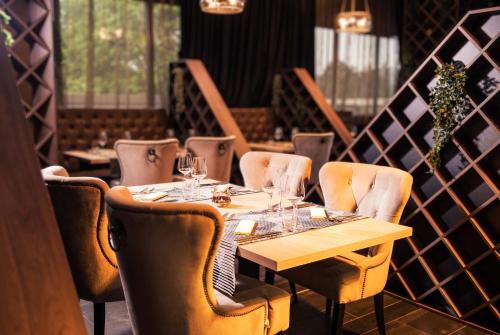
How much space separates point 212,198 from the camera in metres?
2.24

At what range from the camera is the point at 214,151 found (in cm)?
385

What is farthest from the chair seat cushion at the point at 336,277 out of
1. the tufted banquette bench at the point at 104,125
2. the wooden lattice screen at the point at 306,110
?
the wooden lattice screen at the point at 306,110

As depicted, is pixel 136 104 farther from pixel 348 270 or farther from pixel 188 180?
pixel 348 270

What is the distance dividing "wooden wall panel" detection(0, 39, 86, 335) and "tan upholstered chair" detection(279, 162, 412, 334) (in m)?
1.40

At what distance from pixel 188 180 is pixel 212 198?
0.67 ft

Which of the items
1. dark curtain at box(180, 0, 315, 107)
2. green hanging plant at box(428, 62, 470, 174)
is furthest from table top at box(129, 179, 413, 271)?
dark curtain at box(180, 0, 315, 107)

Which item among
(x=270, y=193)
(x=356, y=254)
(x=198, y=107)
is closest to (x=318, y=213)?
(x=270, y=193)

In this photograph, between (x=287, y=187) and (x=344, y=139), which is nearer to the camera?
(x=287, y=187)

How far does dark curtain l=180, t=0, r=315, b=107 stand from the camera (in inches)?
227

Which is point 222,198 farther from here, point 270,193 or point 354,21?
point 354,21

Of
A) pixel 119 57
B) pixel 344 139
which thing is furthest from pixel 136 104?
pixel 344 139

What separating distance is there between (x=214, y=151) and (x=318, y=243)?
7.53 feet

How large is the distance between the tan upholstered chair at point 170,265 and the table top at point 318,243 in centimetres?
18

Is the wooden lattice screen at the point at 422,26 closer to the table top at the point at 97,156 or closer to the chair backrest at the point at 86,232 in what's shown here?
the table top at the point at 97,156
